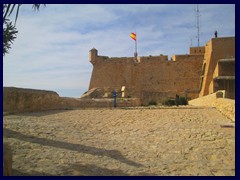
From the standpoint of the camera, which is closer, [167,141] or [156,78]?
[167,141]

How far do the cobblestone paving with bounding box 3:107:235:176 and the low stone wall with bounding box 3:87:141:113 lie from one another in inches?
33.0

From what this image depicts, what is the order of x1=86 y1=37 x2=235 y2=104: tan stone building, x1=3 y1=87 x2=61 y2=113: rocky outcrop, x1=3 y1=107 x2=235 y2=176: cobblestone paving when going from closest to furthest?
x1=3 y1=107 x2=235 y2=176: cobblestone paving, x1=3 y1=87 x2=61 y2=113: rocky outcrop, x1=86 y1=37 x2=235 y2=104: tan stone building

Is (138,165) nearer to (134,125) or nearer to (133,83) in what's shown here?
(134,125)

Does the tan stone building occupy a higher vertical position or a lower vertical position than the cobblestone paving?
higher

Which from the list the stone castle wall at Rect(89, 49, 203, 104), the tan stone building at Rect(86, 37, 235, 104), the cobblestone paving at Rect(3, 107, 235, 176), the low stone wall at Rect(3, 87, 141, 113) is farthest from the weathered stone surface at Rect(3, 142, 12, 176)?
the stone castle wall at Rect(89, 49, 203, 104)

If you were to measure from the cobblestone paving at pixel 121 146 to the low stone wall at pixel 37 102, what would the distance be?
2.75 feet

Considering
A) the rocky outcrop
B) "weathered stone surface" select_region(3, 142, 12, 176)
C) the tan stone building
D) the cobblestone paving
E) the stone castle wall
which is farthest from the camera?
the stone castle wall

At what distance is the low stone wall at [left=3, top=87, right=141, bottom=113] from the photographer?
8945mm

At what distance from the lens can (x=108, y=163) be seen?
499 cm

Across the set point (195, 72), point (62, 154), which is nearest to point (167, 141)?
point (62, 154)

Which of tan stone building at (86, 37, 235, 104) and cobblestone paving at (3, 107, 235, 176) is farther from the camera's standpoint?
tan stone building at (86, 37, 235, 104)

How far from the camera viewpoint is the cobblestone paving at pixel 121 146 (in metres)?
4.65

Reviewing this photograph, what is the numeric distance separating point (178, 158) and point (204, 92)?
23382 mm

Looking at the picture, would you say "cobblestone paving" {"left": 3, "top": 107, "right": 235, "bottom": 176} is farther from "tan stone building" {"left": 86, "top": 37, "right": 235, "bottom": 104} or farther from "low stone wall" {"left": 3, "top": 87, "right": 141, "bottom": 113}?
"tan stone building" {"left": 86, "top": 37, "right": 235, "bottom": 104}
